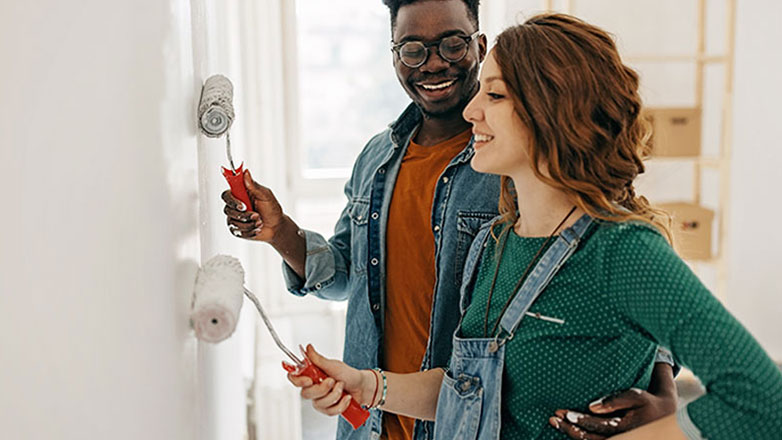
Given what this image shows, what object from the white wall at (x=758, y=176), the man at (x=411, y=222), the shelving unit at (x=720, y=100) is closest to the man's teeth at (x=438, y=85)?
the man at (x=411, y=222)

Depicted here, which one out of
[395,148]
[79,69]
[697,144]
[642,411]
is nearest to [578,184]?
[642,411]

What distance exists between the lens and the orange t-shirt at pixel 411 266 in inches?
51.2

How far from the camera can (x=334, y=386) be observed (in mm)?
1010

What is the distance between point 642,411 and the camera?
933mm

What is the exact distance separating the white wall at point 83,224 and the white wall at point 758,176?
346 cm

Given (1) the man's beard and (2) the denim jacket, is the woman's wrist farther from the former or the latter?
(1) the man's beard

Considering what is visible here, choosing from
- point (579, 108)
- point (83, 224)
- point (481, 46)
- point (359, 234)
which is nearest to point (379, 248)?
point (359, 234)

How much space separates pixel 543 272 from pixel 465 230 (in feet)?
0.95

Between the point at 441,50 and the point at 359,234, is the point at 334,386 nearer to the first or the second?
the point at 359,234

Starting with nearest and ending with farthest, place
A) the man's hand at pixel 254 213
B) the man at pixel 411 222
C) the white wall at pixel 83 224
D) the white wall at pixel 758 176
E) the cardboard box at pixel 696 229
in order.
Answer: the white wall at pixel 83 224 → the man's hand at pixel 254 213 → the man at pixel 411 222 → the cardboard box at pixel 696 229 → the white wall at pixel 758 176

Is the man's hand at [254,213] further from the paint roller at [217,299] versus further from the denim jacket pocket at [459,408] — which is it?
the denim jacket pocket at [459,408]

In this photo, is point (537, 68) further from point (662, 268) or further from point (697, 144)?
point (697, 144)

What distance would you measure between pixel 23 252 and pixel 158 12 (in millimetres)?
398

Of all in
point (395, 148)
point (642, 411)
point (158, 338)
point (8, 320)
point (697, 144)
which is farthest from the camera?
point (697, 144)
